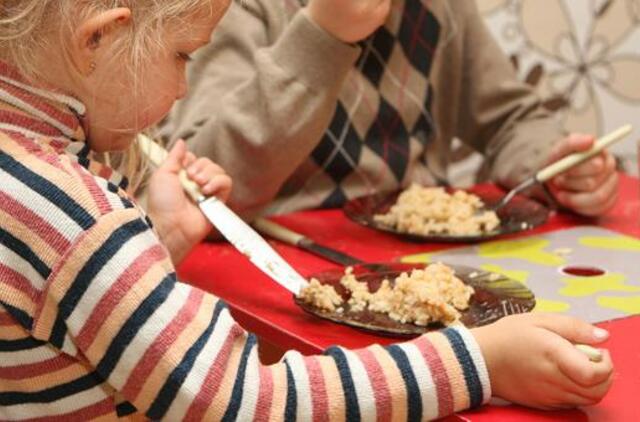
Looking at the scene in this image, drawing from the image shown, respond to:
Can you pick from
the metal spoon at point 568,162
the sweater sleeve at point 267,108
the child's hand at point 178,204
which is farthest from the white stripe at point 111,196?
the metal spoon at point 568,162

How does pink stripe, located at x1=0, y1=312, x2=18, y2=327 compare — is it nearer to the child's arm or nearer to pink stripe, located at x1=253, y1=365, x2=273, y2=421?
the child's arm

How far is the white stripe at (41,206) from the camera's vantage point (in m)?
0.74

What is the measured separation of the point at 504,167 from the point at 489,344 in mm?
706

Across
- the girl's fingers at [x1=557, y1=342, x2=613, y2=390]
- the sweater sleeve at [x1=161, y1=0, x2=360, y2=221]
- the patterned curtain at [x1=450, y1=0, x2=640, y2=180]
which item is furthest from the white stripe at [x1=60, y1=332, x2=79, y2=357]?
the patterned curtain at [x1=450, y1=0, x2=640, y2=180]

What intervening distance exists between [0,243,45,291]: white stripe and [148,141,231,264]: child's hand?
343 mm

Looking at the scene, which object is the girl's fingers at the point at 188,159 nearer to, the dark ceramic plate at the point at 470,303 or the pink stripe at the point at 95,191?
the dark ceramic plate at the point at 470,303

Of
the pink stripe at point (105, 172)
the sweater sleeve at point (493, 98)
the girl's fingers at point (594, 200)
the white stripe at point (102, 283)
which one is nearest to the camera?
the white stripe at point (102, 283)

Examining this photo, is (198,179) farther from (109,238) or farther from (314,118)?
(109,238)

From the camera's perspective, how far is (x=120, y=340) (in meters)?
0.74

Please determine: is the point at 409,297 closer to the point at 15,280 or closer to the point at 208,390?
the point at 208,390

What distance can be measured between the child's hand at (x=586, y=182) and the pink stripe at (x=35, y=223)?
0.74 m

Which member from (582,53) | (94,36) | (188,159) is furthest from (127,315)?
(582,53)

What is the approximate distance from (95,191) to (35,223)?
48 millimetres

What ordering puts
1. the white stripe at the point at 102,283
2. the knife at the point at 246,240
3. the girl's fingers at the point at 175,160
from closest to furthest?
the white stripe at the point at 102,283, the knife at the point at 246,240, the girl's fingers at the point at 175,160
